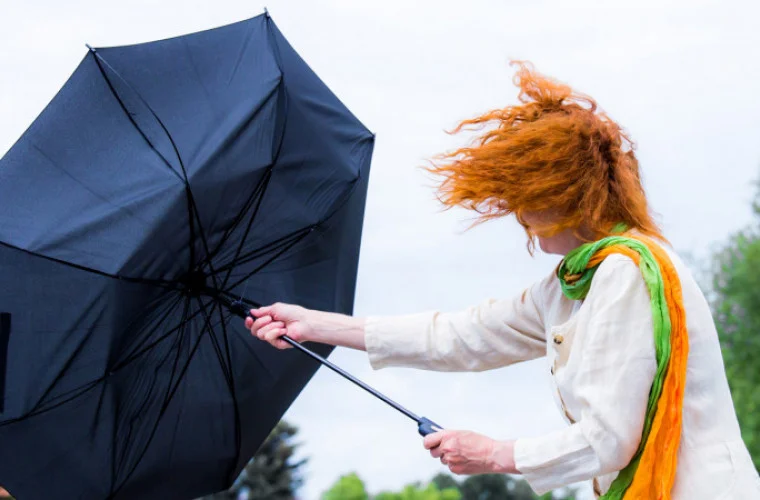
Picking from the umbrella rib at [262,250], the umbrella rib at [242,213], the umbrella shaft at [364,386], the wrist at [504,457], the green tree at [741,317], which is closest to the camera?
the wrist at [504,457]

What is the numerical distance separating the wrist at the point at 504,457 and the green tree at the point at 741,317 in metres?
24.5

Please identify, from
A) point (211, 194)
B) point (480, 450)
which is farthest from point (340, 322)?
point (480, 450)

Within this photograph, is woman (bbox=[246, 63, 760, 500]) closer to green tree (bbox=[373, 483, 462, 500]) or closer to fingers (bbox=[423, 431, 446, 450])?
fingers (bbox=[423, 431, 446, 450])

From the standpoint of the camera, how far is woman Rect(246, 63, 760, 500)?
2.50 metres

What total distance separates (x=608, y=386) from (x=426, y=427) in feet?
2.22

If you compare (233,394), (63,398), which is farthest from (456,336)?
(63,398)

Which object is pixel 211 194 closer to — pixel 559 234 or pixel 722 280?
pixel 559 234

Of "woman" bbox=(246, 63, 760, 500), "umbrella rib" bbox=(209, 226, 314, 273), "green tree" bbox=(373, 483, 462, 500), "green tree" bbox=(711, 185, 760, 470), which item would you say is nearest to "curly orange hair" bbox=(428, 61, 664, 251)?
"woman" bbox=(246, 63, 760, 500)

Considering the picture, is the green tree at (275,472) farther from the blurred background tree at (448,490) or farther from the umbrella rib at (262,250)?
the umbrella rib at (262,250)

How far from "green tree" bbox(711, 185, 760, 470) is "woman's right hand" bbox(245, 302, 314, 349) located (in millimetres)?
23864

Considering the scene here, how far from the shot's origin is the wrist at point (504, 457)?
263cm

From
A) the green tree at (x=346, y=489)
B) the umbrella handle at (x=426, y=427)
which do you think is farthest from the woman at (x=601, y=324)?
the green tree at (x=346, y=489)

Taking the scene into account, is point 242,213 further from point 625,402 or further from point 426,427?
point 625,402

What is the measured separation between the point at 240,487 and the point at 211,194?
95.0 ft
